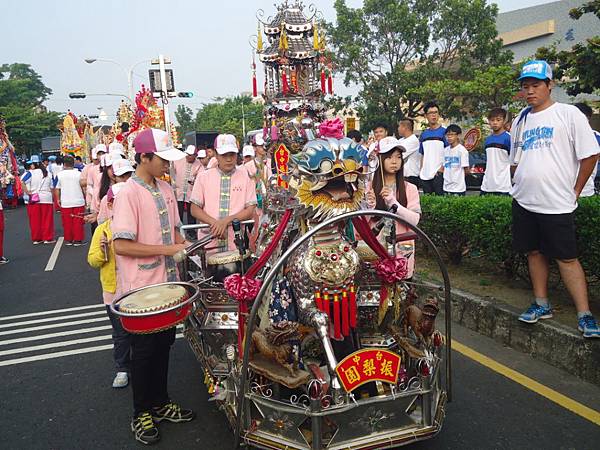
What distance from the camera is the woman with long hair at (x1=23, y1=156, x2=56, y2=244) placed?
35.4 ft

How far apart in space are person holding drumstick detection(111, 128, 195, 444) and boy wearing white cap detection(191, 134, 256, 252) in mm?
1420

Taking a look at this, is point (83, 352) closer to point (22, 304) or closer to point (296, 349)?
point (22, 304)

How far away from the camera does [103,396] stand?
3.73 metres

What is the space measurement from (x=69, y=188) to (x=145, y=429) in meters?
8.74

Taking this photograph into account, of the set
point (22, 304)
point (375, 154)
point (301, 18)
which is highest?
point (301, 18)

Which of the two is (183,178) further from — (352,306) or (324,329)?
(324,329)

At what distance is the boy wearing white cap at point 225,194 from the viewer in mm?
4848

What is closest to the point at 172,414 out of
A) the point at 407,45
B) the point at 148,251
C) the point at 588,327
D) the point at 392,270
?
the point at 148,251

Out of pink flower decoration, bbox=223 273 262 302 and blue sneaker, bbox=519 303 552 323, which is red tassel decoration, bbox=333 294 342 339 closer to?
pink flower decoration, bbox=223 273 262 302

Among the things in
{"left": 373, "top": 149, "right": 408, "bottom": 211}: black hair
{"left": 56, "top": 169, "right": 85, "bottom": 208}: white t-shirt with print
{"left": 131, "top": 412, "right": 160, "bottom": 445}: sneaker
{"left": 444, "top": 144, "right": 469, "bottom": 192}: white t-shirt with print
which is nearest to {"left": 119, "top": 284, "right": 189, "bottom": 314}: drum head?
{"left": 131, "top": 412, "right": 160, "bottom": 445}: sneaker

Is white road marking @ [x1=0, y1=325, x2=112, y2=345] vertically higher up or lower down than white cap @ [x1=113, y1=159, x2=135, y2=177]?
lower down

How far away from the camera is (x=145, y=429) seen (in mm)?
3068

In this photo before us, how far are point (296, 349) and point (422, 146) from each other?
5.67 meters

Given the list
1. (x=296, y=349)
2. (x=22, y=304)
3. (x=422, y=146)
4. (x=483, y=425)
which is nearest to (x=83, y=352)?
(x=22, y=304)
